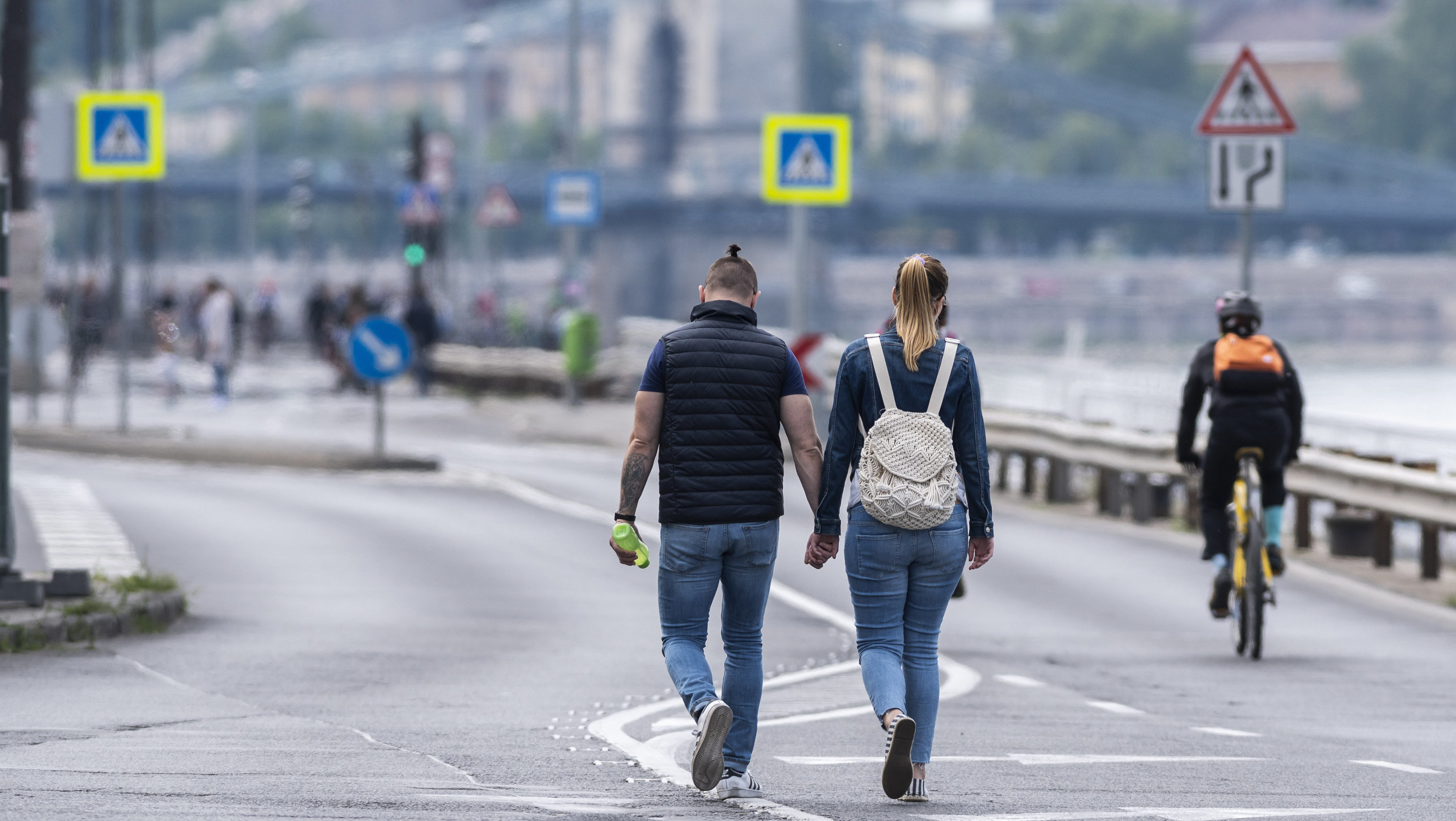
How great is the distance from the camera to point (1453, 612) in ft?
44.0

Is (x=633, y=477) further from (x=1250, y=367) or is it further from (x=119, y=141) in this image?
(x=119, y=141)

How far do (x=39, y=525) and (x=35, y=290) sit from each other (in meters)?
3.81

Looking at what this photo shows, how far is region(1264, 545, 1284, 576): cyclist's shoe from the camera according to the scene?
1147cm

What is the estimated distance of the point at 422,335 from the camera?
35.9 metres

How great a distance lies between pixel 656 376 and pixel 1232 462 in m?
4.97

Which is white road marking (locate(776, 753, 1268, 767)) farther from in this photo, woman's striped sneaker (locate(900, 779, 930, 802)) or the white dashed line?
woman's striped sneaker (locate(900, 779, 930, 802))

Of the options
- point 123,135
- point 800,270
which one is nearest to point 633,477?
point 123,135

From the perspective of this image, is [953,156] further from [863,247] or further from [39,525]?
[39,525]

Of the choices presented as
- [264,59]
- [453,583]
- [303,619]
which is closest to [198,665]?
[303,619]

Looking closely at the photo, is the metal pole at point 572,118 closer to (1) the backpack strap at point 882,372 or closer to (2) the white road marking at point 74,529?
(2) the white road marking at point 74,529

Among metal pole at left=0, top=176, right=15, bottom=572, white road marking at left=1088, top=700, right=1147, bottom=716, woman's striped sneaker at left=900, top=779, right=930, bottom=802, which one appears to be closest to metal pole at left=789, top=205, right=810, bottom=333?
metal pole at left=0, top=176, right=15, bottom=572

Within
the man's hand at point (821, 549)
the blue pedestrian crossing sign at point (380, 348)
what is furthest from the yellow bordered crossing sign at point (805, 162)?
the man's hand at point (821, 549)

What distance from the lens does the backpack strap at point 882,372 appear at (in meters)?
7.01

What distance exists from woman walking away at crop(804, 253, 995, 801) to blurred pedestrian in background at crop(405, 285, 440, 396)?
2860 cm
